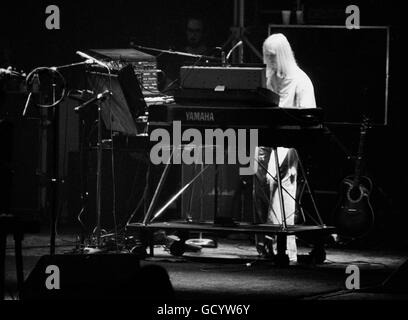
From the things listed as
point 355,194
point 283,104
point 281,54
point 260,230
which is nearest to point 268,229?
point 260,230

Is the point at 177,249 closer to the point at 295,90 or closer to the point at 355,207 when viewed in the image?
the point at 295,90

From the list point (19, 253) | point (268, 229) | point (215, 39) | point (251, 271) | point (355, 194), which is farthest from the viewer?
point (215, 39)

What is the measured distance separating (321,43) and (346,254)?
9.12 feet

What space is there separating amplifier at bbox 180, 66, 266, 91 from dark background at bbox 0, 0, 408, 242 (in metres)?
2.10

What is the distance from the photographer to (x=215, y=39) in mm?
11109

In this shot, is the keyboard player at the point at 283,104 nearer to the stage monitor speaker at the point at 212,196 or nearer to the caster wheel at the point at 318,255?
the caster wheel at the point at 318,255

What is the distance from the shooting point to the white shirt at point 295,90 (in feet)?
24.7

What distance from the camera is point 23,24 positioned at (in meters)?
11.4

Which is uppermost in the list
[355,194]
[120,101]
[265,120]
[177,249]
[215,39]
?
[215,39]

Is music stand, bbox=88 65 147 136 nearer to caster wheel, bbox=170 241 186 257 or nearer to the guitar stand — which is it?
the guitar stand

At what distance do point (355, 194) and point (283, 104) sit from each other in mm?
1931

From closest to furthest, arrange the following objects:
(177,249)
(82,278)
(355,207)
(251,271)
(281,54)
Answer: (82,278)
(251,271)
(281,54)
(177,249)
(355,207)

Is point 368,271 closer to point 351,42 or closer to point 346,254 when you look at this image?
point 346,254
